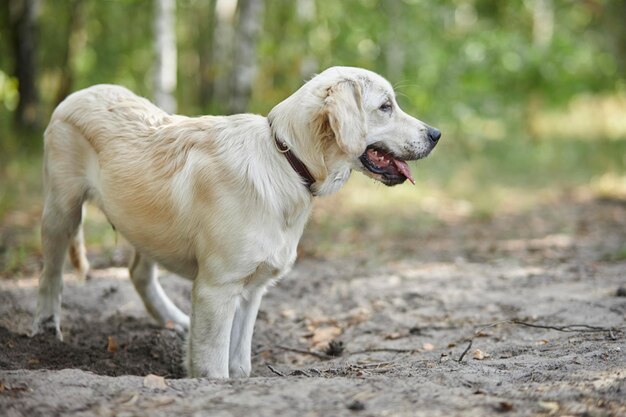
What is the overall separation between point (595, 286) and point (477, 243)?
8.16 feet

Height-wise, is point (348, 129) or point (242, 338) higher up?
point (348, 129)

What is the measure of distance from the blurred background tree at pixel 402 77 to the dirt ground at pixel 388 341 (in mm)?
3210

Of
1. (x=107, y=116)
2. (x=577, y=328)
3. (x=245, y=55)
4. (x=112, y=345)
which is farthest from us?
(x=245, y=55)

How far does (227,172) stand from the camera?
429 centimetres

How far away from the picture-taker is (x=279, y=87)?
43.9 ft

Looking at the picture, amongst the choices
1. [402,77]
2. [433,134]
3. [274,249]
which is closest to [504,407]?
[274,249]

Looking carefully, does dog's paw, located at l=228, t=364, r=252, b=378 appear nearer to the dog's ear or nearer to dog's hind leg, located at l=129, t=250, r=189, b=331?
dog's hind leg, located at l=129, t=250, r=189, b=331

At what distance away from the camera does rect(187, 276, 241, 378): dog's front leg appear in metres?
4.20

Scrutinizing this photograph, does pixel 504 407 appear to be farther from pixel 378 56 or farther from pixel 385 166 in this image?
pixel 378 56

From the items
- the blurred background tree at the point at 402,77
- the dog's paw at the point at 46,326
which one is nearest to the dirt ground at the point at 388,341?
the dog's paw at the point at 46,326

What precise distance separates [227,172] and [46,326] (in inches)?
77.9

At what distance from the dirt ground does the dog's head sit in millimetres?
1183

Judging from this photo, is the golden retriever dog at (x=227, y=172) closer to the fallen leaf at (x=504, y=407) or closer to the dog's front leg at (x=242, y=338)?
the dog's front leg at (x=242, y=338)

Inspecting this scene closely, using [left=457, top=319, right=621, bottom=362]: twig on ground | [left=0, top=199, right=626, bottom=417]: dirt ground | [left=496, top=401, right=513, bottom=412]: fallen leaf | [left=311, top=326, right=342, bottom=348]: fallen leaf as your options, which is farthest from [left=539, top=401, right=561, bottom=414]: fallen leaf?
[left=311, top=326, right=342, bottom=348]: fallen leaf
